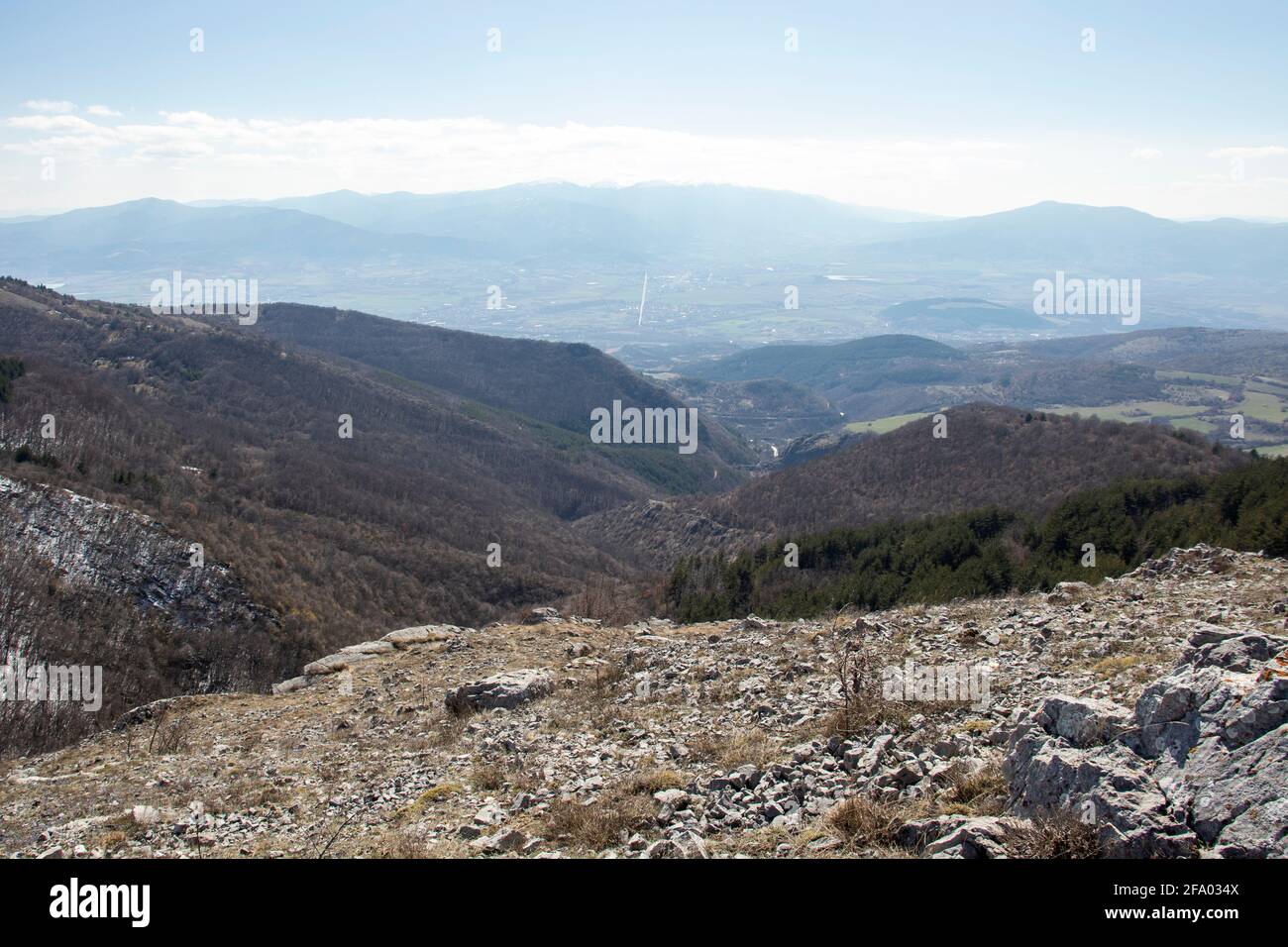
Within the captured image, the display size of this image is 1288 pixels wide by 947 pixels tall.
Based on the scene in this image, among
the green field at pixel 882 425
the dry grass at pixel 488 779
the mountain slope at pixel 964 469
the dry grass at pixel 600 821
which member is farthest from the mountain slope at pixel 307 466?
the green field at pixel 882 425

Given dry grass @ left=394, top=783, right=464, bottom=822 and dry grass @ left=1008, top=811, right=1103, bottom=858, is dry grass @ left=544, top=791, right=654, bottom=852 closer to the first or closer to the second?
dry grass @ left=394, top=783, right=464, bottom=822

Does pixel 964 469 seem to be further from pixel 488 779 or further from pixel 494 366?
pixel 494 366

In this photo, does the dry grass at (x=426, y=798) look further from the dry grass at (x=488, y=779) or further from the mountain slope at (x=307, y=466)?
the mountain slope at (x=307, y=466)

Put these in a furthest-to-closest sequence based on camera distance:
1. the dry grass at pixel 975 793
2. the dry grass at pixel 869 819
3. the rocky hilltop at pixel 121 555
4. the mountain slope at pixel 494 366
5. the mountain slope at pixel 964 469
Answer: the mountain slope at pixel 494 366 < the mountain slope at pixel 964 469 < the rocky hilltop at pixel 121 555 < the dry grass at pixel 975 793 < the dry grass at pixel 869 819

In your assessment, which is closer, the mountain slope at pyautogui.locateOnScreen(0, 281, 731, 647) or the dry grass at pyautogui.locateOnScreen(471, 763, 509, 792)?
the dry grass at pyautogui.locateOnScreen(471, 763, 509, 792)

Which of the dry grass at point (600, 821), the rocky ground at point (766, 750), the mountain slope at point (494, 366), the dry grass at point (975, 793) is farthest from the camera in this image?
the mountain slope at point (494, 366)

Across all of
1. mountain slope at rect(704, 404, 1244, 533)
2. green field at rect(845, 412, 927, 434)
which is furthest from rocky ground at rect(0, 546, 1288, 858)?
green field at rect(845, 412, 927, 434)

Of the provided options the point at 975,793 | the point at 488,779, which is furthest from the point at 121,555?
the point at 975,793
